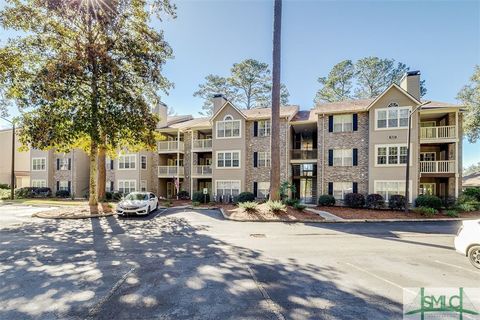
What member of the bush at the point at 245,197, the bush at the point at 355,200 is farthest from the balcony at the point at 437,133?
the bush at the point at 245,197

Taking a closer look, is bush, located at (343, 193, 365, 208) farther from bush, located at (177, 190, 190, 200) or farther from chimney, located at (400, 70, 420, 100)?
bush, located at (177, 190, 190, 200)

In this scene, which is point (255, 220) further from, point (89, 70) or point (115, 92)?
point (89, 70)

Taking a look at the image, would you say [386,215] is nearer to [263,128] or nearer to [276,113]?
[276,113]

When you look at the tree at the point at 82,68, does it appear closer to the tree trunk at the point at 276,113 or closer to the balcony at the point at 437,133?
the tree trunk at the point at 276,113

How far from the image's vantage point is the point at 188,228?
1234 centimetres

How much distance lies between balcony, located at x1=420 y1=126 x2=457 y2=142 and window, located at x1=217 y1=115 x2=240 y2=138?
16.1 metres

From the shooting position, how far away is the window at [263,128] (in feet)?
76.8

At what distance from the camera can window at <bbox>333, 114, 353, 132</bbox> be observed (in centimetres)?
2139

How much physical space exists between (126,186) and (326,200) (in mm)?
21882

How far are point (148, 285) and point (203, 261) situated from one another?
200 centimetres

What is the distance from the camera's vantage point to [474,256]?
7000 mm

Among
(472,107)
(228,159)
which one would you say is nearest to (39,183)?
(228,159)

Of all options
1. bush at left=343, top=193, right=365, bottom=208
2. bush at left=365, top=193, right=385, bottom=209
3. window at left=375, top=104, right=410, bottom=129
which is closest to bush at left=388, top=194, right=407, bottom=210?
bush at left=365, top=193, right=385, bottom=209

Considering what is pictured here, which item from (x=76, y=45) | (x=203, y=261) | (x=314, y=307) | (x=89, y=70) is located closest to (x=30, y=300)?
(x=203, y=261)
